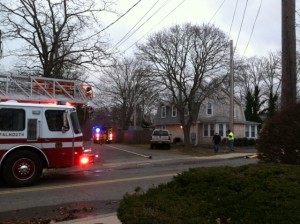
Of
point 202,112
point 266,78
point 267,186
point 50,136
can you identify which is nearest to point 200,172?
point 267,186

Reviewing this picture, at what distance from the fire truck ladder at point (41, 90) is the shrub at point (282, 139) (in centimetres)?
894

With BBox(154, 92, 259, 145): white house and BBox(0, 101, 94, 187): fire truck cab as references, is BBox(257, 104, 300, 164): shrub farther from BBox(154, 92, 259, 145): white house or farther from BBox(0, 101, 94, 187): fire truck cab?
BBox(154, 92, 259, 145): white house

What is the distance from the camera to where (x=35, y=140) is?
43.9 feet

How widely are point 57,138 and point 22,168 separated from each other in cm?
148

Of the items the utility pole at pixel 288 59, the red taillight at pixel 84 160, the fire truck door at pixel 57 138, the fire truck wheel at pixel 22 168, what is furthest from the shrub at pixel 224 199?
the red taillight at pixel 84 160

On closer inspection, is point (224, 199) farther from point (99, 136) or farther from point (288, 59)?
point (99, 136)

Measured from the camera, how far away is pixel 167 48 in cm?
3769

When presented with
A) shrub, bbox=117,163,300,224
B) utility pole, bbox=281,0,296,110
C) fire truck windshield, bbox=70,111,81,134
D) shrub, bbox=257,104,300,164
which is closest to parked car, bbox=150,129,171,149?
fire truck windshield, bbox=70,111,81,134

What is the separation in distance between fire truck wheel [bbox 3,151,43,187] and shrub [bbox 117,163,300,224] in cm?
798

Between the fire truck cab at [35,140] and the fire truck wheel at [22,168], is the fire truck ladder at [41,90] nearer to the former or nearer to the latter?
the fire truck cab at [35,140]

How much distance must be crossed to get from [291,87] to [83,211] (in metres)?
5.15

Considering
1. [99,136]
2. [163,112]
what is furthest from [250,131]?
[99,136]

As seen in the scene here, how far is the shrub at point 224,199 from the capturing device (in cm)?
470

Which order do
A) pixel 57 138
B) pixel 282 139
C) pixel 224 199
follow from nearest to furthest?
pixel 224 199 → pixel 282 139 → pixel 57 138
